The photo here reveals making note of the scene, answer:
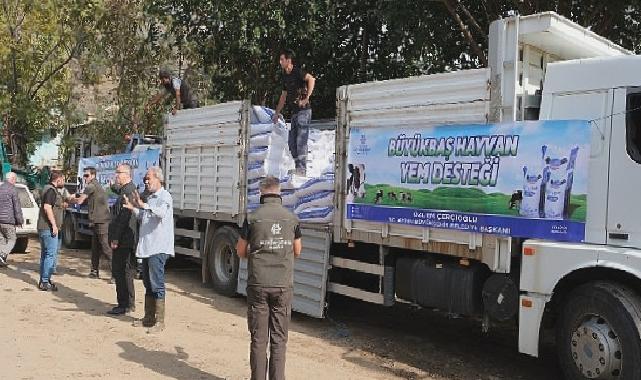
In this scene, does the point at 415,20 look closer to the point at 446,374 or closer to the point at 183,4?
the point at 183,4

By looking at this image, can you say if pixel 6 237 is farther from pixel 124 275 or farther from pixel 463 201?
pixel 463 201

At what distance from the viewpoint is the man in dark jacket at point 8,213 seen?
36.2 feet

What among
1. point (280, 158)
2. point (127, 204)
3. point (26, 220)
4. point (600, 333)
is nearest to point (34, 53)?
point (26, 220)

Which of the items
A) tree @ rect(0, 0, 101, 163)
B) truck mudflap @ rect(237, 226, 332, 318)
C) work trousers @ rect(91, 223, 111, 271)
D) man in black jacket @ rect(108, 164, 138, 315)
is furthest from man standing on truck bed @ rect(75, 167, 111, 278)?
tree @ rect(0, 0, 101, 163)

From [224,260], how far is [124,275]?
200 cm

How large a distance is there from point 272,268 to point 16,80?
21.4m

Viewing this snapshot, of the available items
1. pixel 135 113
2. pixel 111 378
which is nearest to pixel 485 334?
pixel 111 378

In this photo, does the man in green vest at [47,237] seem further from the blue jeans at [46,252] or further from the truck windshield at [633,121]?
the truck windshield at [633,121]

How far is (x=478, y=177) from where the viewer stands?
6215 mm

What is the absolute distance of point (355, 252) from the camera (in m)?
7.96

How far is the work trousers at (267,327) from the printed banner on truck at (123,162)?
672cm

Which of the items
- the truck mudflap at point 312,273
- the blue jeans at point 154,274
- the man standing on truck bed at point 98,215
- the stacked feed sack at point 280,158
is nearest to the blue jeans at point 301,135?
the stacked feed sack at point 280,158

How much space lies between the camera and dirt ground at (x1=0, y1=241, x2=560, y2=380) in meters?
6.17

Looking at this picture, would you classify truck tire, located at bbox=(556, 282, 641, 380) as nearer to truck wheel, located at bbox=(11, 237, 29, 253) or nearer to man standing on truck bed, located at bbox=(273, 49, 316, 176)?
man standing on truck bed, located at bbox=(273, 49, 316, 176)
